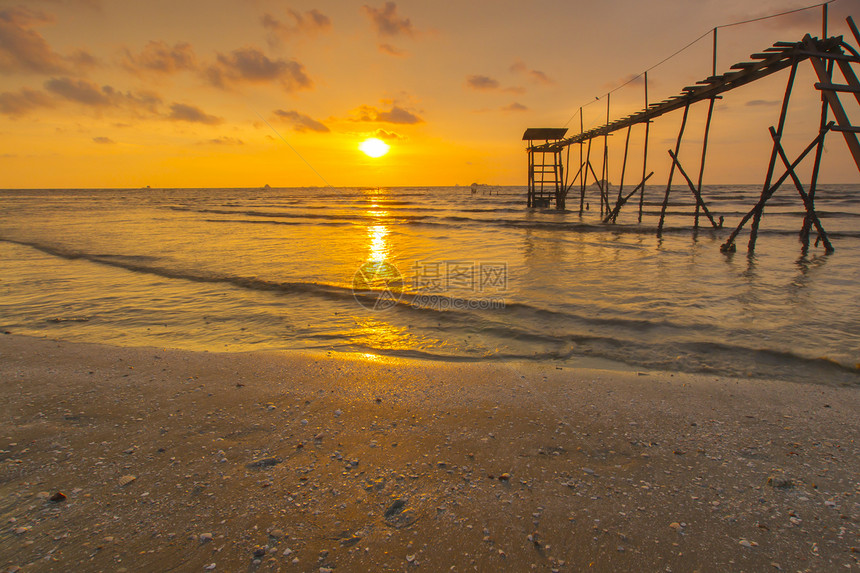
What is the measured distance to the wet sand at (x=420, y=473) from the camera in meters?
2.18

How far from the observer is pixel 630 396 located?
4.06m

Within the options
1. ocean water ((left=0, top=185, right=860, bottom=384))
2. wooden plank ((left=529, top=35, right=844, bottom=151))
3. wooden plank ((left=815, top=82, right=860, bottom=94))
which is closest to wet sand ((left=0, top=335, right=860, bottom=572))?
ocean water ((left=0, top=185, right=860, bottom=384))

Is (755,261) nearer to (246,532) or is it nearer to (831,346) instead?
(831,346)

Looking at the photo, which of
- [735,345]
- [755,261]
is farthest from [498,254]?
[735,345]

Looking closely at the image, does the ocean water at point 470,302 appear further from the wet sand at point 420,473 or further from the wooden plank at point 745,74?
the wooden plank at point 745,74

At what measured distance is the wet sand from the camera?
2.18 m

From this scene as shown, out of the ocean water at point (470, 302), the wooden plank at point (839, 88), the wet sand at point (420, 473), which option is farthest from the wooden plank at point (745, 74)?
the wet sand at point (420, 473)

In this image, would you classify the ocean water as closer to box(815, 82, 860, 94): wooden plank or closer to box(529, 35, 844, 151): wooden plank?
box(815, 82, 860, 94): wooden plank

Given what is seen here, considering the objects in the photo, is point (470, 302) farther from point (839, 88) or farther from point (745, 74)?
point (745, 74)

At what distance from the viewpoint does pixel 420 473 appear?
9.23 ft

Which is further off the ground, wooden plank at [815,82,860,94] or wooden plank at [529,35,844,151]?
wooden plank at [529,35,844,151]

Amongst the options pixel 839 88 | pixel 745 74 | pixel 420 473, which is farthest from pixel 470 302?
pixel 745 74

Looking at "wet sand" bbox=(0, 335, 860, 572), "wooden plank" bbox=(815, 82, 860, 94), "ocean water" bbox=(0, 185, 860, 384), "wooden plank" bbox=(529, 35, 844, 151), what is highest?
"wooden plank" bbox=(529, 35, 844, 151)

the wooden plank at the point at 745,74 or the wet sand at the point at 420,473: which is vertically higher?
the wooden plank at the point at 745,74
